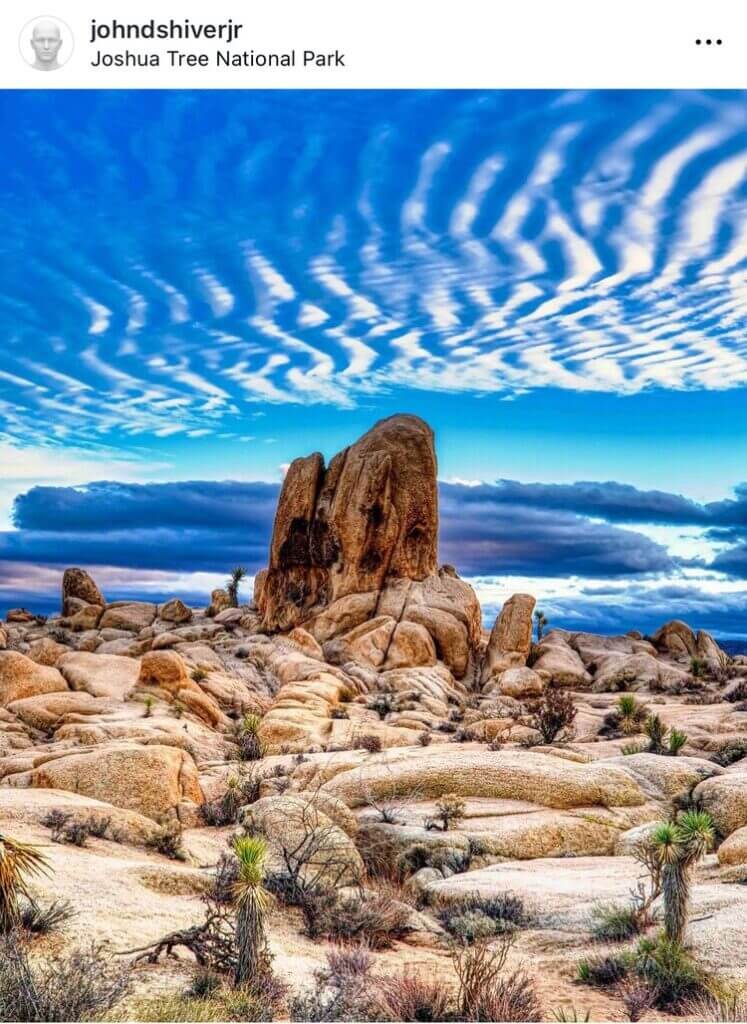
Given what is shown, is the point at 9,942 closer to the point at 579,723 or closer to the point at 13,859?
the point at 13,859

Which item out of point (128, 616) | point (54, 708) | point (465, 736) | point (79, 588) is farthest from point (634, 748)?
point (79, 588)

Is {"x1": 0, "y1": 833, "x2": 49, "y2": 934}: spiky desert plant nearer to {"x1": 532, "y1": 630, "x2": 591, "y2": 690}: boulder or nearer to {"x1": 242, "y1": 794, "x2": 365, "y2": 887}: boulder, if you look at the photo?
{"x1": 242, "y1": 794, "x2": 365, "y2": 887}: boulder

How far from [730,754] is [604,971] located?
53.2 feet

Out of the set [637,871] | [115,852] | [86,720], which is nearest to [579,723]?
[86,720]

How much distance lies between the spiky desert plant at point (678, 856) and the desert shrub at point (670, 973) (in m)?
0.19

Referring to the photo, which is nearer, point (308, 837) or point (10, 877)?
point (10, 877)

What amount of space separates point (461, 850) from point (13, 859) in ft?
28.4

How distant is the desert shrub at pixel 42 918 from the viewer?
795 cm

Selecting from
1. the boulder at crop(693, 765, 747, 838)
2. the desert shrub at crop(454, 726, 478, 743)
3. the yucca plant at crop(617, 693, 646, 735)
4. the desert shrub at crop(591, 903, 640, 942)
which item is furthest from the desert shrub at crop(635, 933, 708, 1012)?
the yucca plant at crop(617, 693, 646, 735)

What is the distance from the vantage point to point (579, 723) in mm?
33094

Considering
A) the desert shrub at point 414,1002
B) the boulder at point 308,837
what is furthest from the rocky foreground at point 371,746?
the desert shrub at point 414,1002

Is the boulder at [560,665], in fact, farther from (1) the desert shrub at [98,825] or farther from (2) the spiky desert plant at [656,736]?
(1) the desert shrub at [98,825]

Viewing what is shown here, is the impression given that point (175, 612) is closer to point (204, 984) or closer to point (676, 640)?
point (676, 640)
